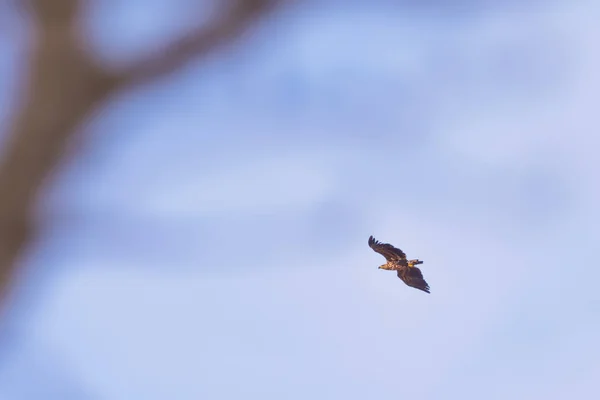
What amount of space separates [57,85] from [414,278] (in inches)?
835

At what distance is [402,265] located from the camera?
74.2ft

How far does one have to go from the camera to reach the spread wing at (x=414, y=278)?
22547mm

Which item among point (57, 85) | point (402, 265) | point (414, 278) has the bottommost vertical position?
point (57, 85)

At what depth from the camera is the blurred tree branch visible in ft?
6.88

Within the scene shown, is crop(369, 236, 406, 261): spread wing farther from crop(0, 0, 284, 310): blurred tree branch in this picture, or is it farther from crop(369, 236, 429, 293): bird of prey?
crop(0, 0, 284, 310): blurred tree branch

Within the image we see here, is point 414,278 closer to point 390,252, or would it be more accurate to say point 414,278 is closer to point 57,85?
point 390,252

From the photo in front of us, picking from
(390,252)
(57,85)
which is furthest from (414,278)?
(57,85)

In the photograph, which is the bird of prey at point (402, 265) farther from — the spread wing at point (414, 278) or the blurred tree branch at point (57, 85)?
the blurred tree branch at point (57, 85)

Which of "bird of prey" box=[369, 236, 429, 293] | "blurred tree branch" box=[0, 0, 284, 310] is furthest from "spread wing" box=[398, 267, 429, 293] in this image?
"blurred tree branch" box=[0, 0, 284, 310]

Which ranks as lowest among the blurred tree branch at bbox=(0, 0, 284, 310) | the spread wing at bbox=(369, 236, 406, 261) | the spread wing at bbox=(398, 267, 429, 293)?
the blurred tree branch at bbox=(0, 0, 284, 310)

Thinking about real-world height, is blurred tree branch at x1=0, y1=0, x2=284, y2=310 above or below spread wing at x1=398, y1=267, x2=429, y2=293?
below

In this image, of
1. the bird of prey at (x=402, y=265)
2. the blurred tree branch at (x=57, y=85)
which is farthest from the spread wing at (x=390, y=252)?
the blurred tree branch at (x=57, y=85)

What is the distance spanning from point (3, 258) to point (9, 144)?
1.83 feet

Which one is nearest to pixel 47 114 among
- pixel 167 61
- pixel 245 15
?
pixel 167 61
